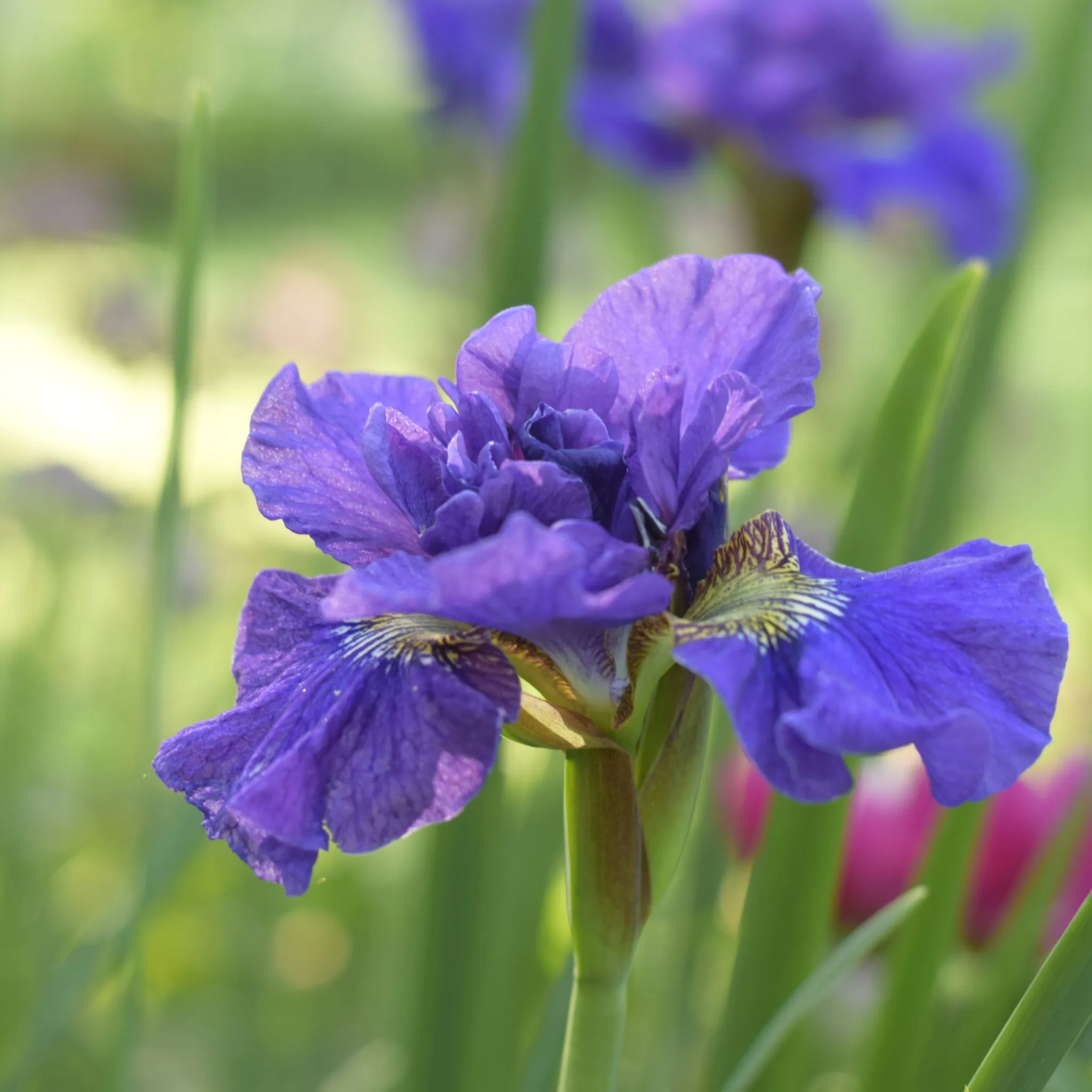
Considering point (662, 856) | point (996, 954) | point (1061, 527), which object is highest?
point (662, 856)

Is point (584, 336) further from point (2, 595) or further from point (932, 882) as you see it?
point (2, 595)

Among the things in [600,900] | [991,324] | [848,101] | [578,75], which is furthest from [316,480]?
[848,101]

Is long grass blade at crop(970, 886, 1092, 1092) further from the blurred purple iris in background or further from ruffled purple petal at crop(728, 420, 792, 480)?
the blurred purple iris in background

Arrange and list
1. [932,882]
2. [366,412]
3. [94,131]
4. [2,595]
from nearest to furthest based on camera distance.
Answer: [366,412] → [932,882] → [2,595] → [94,131]

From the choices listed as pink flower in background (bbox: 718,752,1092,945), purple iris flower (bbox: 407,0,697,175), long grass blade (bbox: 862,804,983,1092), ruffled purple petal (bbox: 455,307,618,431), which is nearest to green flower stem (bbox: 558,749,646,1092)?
ruffled purple petal (bbox: 455,307,618,431)

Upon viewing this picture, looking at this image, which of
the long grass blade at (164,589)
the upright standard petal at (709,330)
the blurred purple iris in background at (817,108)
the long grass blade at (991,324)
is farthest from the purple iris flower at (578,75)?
the upright standard petal at (709,330)

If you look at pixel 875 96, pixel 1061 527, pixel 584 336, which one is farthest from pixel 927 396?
pixel 1061 527
